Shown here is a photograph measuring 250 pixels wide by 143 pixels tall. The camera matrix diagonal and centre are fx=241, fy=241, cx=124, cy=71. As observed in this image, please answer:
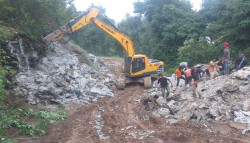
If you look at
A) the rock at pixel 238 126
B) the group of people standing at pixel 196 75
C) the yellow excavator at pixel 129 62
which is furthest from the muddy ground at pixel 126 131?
the yellow excavator at pixel 129 62

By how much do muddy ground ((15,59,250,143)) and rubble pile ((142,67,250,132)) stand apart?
19.8 inches

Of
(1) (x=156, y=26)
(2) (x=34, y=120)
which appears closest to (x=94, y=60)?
(1) (x=156, y=26)

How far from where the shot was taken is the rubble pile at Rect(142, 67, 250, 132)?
28.6 feet

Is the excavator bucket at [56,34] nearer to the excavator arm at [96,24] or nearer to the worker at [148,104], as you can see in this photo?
the excavator arm at [96,24]

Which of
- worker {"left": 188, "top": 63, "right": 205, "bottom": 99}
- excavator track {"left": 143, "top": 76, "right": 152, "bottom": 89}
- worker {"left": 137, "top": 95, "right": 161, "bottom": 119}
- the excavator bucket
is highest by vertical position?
the excavator bucket

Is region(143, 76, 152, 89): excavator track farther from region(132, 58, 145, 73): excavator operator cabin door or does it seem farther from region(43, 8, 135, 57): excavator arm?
region(43, 8, 135, 57): excavator arm

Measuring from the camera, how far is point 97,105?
12945 mm

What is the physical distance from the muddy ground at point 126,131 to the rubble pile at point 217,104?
1.65 ft

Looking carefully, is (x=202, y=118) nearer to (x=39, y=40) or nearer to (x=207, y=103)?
(x=207, y=103)

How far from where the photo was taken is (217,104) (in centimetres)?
957

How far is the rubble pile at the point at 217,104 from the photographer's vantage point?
873 centimetres

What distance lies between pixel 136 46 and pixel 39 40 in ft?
64.0

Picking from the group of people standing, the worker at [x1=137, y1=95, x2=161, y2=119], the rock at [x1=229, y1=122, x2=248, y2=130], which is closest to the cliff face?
the worker at [x1=137, y1=95, x2=161, y2=119]

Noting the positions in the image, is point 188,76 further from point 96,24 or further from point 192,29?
point 192,29
